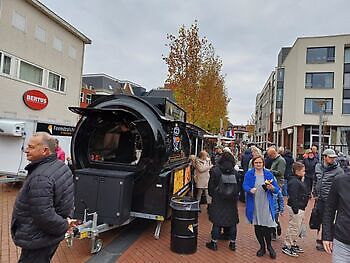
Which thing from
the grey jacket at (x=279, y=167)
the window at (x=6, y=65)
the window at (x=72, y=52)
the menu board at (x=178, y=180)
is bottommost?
the menu board at (x=178, y=180)

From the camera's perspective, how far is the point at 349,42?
33.7m

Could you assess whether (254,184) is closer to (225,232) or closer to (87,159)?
(225,232)

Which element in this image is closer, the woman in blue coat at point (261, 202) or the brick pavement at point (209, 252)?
the brick pavement at point (209, 252)

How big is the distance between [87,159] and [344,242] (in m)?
4.95

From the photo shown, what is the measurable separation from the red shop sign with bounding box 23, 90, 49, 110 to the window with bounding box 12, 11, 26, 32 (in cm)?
367

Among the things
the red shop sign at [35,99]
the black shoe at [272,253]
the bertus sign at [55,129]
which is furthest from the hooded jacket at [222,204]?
the red shop sign at [35,99]

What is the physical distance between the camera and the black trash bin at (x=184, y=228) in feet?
17.4

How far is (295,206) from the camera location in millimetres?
5480

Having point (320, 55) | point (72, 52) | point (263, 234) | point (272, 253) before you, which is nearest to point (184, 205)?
point (263, 234)

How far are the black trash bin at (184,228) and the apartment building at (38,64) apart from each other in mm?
7645

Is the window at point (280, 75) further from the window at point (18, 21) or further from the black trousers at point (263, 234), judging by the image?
the black trousers at point (263, 234)

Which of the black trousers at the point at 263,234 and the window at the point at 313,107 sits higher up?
the window at the point at 313,107

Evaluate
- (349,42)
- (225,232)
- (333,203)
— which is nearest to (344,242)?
(333,203)

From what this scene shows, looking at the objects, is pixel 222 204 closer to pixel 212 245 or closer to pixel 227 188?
pixel 227 188
